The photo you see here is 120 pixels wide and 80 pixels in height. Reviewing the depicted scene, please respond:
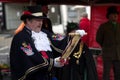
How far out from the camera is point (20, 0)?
307 inches

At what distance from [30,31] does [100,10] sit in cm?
364

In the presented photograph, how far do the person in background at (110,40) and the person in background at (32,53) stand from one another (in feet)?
9.06

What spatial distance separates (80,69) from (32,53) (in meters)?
0.93

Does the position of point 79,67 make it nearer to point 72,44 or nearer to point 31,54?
point 72,44

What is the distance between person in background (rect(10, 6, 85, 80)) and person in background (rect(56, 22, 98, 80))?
0.32 metres

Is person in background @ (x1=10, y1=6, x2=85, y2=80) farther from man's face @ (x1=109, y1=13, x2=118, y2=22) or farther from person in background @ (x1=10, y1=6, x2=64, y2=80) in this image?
man's face @ (x1=109, y1=13, x2=118, y2=22)

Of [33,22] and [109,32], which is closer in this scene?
[33,22]

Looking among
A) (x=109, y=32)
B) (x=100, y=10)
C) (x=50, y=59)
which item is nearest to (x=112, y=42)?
(x=109, y=32)

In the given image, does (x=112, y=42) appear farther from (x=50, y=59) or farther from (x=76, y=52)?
(x=50, y=59)

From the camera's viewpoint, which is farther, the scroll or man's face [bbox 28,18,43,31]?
the scroll

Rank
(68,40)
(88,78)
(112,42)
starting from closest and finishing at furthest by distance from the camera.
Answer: (68,40), (88,78), (112,42)

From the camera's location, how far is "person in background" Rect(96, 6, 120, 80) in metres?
6.71

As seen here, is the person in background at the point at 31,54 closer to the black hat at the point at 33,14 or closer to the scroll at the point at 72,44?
the black hat at the point at 33,14

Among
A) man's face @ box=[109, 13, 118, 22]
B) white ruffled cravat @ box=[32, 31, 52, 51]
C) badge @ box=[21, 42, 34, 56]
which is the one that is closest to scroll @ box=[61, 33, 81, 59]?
white ruffled cravat @ box=[32, 31, 52, 51]
